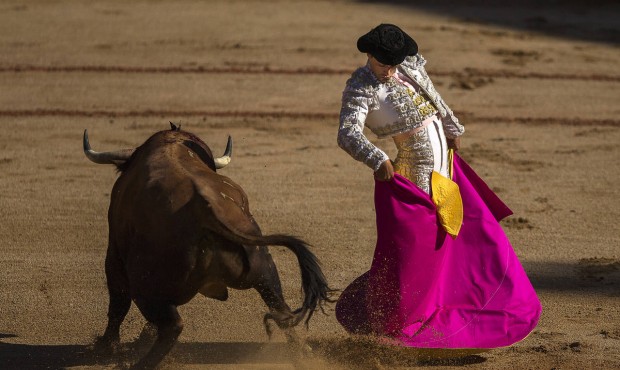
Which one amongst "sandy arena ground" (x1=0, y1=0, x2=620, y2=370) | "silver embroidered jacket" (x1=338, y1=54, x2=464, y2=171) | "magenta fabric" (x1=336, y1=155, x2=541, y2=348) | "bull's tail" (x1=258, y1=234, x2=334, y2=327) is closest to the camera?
"bull's tail" (x1=258, y1=234, x2=334, y2=327)

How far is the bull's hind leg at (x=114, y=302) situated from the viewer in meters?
4.53

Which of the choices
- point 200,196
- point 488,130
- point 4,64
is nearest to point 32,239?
point 200,196

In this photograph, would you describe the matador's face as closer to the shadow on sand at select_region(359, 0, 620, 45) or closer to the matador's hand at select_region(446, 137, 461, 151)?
the matador's hand at select_region(446, 137, 461, 151)

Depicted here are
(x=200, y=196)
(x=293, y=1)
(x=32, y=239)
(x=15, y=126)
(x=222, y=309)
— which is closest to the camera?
(x=200, y=196)

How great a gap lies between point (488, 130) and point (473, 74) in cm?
173

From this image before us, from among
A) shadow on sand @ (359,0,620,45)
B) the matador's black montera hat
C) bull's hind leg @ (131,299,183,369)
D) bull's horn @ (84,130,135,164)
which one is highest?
the matador's black montera hat

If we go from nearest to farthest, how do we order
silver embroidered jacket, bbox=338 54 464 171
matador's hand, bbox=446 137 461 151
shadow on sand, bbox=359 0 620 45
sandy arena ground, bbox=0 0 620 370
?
silver embroidered jacket, bbox=338 54 464 171 → matador's hand, bbox=446 137 461 151 → sandy arena ground, bbox=0 0 620 370 → shadow on sand, bbox=359 0 620 45

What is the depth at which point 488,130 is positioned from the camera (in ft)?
28.7

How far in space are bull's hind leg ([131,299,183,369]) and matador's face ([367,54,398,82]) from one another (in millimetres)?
1158

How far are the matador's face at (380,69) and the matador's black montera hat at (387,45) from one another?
45 mm

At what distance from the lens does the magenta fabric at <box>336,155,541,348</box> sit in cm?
446

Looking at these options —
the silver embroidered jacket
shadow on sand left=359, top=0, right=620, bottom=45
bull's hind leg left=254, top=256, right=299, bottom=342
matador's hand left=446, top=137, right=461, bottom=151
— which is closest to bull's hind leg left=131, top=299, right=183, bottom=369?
bull's hind leg left=254, top=256, right=299, bottom=342

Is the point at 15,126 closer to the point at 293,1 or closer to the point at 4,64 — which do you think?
the point at 4,64

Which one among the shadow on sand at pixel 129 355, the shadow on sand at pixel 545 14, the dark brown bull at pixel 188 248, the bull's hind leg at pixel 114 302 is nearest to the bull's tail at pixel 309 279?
the dark brown bull at pixel 188 248
